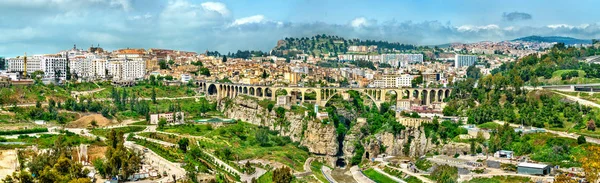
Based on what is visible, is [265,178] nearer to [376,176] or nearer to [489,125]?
[376,176]

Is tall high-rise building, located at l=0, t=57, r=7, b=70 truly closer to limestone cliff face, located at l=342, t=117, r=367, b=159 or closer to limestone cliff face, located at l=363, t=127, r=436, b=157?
limestone cliff face, located at l=342, t=117, r=367, b=159

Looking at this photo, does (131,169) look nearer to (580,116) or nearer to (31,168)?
(31,168)

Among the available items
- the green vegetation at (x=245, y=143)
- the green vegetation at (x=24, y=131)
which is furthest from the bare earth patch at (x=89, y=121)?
the green vegetation at (x=245, y=143)

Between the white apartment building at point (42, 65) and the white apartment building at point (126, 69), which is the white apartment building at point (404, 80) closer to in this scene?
the white apartment building at point (126, 69)

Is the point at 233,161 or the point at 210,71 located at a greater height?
the point at 210,71

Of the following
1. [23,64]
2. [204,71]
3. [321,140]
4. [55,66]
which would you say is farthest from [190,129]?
[23,64]

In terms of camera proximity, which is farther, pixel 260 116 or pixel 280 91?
pixel 280 91

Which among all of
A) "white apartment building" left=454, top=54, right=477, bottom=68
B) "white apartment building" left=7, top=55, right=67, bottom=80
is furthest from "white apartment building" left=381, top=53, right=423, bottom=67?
"white apartment building" left=7, top=55, right=67, bottom=80

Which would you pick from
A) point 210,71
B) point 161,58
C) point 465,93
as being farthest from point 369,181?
point 161,58
